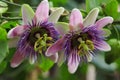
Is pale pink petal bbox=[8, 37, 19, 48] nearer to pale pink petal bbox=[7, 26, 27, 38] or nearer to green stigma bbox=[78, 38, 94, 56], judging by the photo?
pale pink petal bbox=[7, 26, 27, 38]

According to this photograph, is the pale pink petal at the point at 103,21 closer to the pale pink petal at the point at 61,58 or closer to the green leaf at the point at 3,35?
the pale pink petal at the point at 61,58

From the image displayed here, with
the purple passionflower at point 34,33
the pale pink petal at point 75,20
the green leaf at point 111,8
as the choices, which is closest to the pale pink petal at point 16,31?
the purple passionflower at point 34,33

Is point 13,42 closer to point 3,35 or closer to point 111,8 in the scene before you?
point 3,35

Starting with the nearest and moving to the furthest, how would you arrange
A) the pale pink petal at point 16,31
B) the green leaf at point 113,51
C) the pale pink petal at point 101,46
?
the pale pink petal at point 16,31, the pale pink petal at point 101,46, the green leaf at point 113,51

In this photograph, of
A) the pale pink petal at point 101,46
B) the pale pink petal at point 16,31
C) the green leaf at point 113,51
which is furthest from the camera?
the green leaf at point 113,51

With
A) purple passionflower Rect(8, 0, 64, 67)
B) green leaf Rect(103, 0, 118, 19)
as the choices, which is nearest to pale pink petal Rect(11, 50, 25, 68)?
purple passionflower Rect(8, 0, 64, 67)

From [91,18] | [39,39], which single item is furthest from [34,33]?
[91,18]

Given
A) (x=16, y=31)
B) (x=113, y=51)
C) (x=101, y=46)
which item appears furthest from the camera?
(x=113, y=51)
